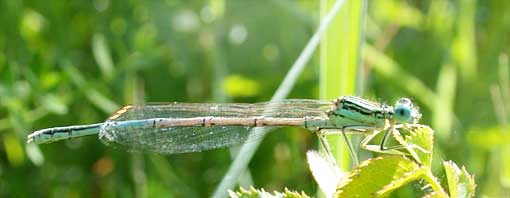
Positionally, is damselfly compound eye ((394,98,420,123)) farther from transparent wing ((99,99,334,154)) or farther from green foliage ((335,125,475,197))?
green foliage ((335,125,475,197))

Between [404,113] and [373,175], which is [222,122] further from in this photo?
[373,175]

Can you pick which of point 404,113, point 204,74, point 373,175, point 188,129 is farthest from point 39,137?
point 373,175

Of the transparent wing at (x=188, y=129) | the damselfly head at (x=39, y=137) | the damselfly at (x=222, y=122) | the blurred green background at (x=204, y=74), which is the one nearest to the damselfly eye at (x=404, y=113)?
the damselfly at (x=222, y=122)

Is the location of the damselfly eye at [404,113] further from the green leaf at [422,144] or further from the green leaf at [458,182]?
the green leaf at [458,182]

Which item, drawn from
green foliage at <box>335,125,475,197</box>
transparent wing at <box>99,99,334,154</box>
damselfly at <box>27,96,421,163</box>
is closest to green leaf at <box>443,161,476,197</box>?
green foliage at <box>335,125,475,197</box>

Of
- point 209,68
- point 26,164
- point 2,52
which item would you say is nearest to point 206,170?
point 209,68

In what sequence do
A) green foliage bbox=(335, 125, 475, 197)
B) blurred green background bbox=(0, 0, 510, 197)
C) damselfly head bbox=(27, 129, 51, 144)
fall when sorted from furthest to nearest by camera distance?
blurred green background bbox=(0, 0, 510, 197) → damselfly head bbox=(27, 129, 51, 144) → green foliage bbox=(335, 125, 475, 197)

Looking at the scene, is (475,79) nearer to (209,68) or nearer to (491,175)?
(491,175)
